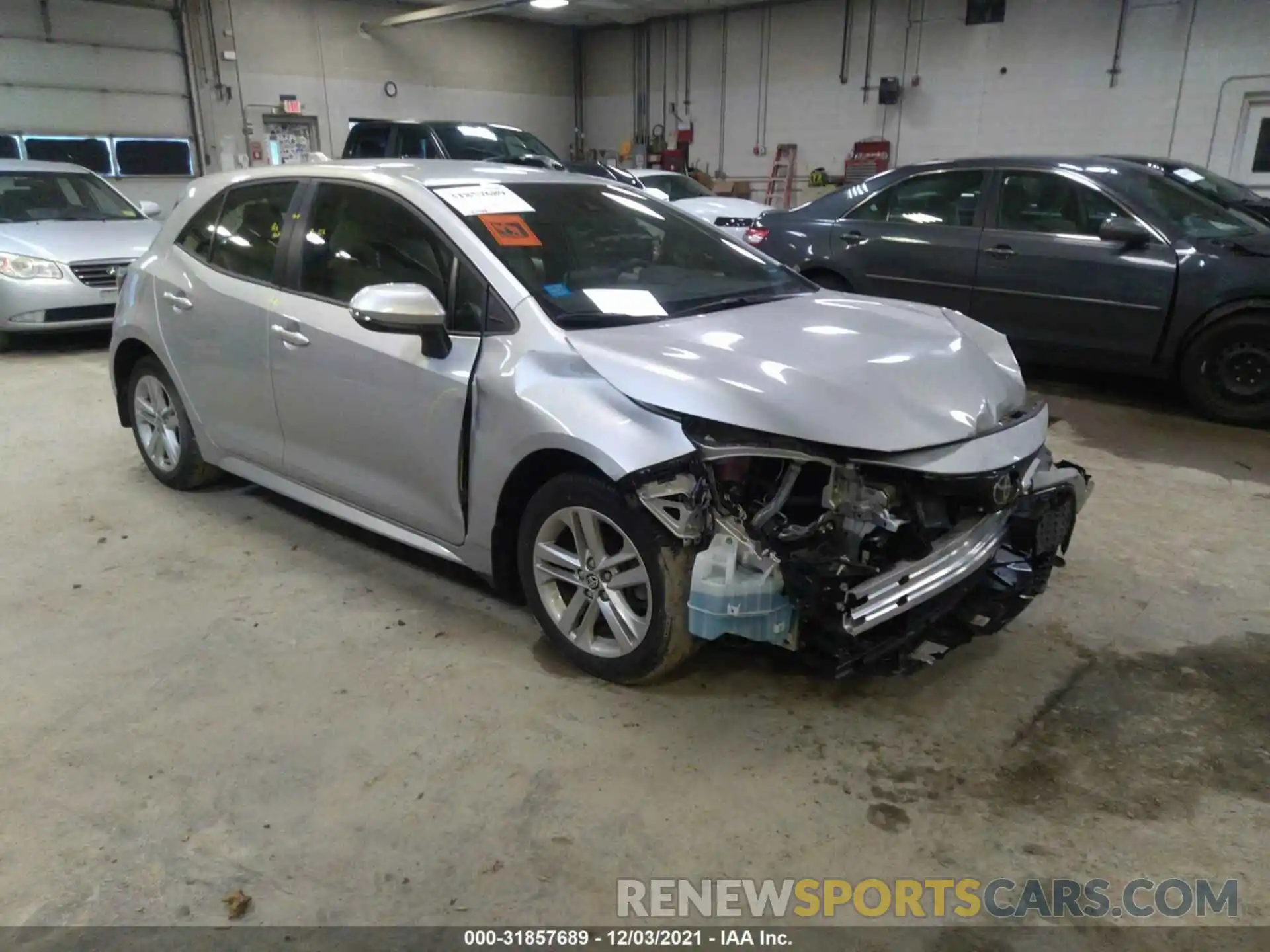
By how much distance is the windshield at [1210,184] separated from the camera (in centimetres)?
602

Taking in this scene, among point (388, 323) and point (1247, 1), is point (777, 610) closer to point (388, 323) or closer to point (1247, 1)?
point (388, 323)

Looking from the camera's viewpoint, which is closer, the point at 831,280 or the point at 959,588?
the point at 959,588

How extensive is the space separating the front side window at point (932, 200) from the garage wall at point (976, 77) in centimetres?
661

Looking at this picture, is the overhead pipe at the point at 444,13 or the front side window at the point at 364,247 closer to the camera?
the front side window at the point at 364,247

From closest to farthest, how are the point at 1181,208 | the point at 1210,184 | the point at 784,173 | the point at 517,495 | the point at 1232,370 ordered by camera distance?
the point at 517,495
the point at 1232,370
the point at 1181,208
the point at 1210,184
the point at 784,173

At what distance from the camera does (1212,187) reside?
625 cm

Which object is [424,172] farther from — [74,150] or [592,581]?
[74,150]

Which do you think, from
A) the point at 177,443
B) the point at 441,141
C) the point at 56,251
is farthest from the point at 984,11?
the point at 177,443

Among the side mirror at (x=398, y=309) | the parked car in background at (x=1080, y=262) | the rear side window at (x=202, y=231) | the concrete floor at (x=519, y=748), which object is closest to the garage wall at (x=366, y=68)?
the parked car in background at (x=1080, y=262)

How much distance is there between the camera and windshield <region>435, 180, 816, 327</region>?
2.78 meters

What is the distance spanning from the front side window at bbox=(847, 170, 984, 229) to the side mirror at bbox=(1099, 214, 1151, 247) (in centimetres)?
89

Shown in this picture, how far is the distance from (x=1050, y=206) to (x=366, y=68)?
477 inches

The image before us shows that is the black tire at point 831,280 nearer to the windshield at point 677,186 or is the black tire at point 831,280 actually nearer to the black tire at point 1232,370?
the black tire at point 1232,370

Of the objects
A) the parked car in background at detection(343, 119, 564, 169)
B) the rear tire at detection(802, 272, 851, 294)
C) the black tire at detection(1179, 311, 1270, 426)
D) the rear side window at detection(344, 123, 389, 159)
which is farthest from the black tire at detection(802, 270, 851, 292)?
the rear side window at detection(344, 123, 389, 159)
